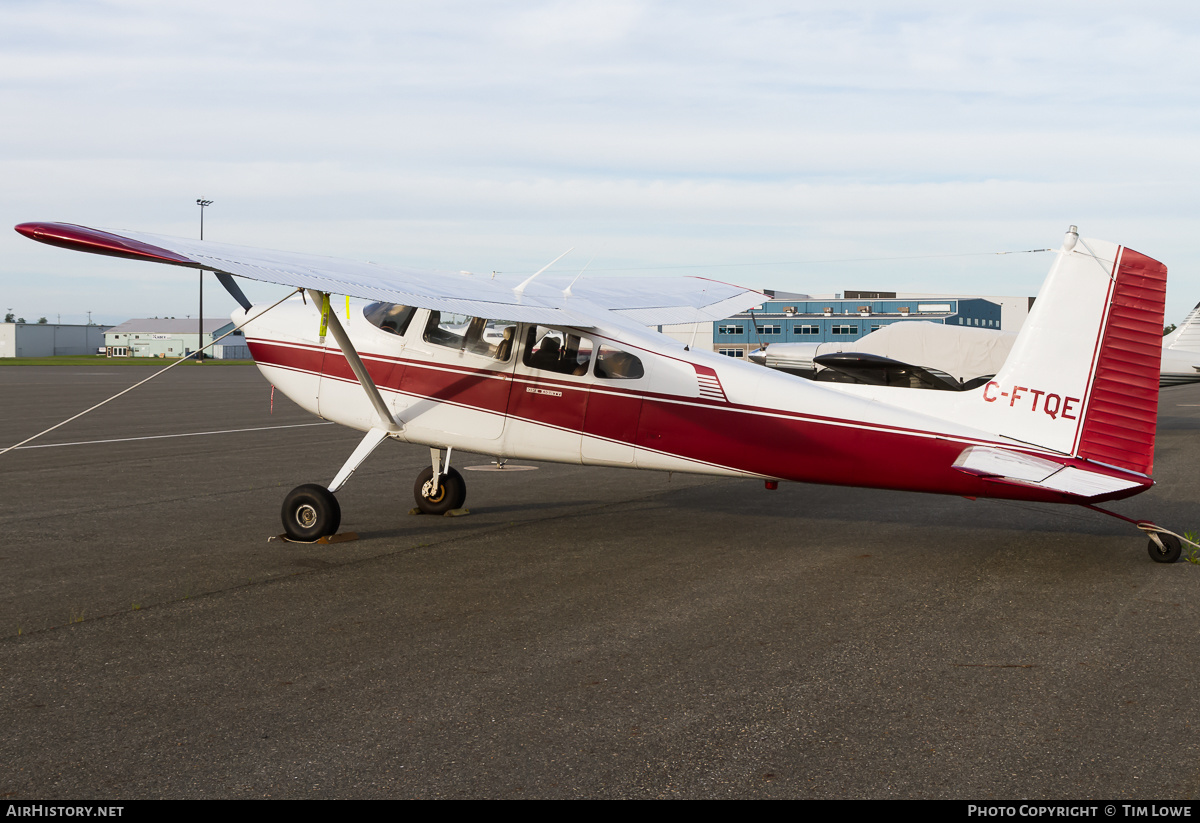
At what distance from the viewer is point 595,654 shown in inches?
210

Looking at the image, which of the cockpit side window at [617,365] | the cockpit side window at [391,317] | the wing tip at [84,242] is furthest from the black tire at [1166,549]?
the wing tip at [84,242]

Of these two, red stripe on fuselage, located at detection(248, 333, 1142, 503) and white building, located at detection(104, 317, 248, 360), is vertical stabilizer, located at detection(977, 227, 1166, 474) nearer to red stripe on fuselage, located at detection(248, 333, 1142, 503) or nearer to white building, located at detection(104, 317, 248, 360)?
red stripe on fuselage, located at detection(248, 333, 1142, 503)

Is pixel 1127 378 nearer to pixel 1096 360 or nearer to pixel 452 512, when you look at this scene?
pixel 1096 360

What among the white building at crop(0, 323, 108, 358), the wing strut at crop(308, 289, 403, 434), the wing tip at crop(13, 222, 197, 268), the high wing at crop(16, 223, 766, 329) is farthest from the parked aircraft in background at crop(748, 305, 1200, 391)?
the white building at crop(0, 323, 108, 358)

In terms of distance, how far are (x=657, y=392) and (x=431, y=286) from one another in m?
2.17

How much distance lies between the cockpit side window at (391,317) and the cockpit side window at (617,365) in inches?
76.1

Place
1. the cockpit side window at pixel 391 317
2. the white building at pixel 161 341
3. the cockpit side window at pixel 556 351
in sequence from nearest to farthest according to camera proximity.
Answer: the cockpit side window at pixel 556 351, the cockpit side window at pixel 391 317, the white building at pixel 161 341

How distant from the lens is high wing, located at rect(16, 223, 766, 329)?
617 centimetres

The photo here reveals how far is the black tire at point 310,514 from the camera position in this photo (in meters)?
8.35

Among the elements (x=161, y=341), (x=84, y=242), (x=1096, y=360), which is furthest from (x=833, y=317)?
(x=161, y=341)

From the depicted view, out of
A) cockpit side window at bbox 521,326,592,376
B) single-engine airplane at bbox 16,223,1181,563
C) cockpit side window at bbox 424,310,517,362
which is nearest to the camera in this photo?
single-engine airplane at bbox 16,223,1181,563

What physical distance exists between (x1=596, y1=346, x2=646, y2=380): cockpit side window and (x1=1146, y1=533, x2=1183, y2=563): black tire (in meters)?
4.41

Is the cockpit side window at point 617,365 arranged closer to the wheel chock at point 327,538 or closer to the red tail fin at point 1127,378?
the wheel chock at point 327,538
